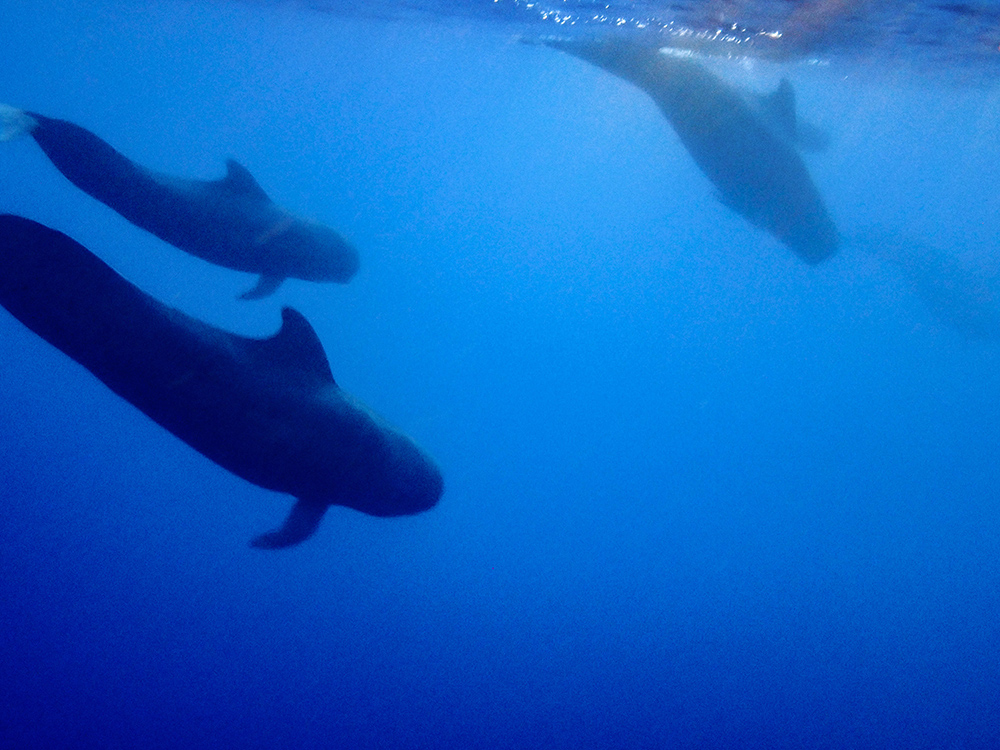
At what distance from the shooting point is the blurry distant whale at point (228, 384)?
4020mm


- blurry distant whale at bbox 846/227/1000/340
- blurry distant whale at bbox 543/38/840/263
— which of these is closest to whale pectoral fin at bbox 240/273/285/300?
blurry distant whale at bbox 543/38/840/263

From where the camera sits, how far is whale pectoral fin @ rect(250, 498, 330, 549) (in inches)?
220

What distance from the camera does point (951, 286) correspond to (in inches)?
771

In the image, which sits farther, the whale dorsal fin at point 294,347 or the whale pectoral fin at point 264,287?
the whale pectoral fin at point 264,287

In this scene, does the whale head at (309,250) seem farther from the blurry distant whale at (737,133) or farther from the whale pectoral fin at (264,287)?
the blurry distant whale at (737,133)

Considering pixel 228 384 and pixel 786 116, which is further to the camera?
pixel 786 116

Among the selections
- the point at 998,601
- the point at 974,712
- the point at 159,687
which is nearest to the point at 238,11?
the point at 159,687

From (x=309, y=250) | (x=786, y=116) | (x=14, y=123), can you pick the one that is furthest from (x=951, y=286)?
(x=14, y=123)

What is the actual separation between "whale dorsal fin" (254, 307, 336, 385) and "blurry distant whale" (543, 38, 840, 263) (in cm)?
468

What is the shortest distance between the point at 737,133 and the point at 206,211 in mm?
5211

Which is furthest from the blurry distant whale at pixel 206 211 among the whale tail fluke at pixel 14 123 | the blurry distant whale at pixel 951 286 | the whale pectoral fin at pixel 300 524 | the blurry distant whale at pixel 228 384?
the blurry distant whale at pixel 951 286

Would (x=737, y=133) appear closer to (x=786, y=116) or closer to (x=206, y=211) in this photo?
(x=786, y=116)

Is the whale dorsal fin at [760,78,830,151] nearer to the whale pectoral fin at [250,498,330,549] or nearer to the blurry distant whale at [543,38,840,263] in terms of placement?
the blurry distant whale at [543,38,840,263]

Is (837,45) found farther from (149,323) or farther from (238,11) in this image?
(238,11)
